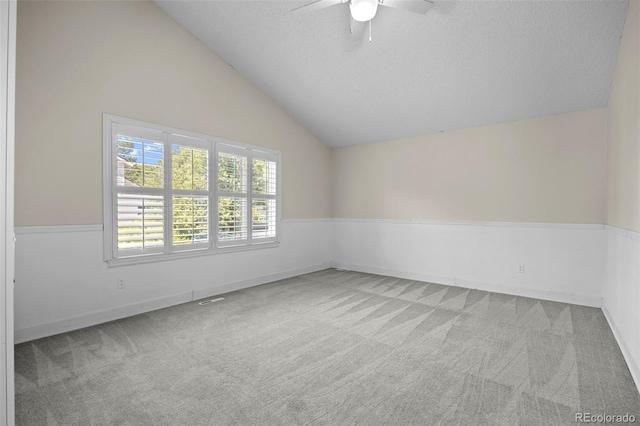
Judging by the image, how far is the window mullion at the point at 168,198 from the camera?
3707 millimetres

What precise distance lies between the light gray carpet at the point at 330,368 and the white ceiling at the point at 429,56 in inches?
100

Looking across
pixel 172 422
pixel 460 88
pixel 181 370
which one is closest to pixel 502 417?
pixel 172 422

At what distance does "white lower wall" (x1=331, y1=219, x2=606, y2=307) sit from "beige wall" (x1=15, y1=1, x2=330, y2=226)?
313 centimetres

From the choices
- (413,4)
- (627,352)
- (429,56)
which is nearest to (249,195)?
(429,56)

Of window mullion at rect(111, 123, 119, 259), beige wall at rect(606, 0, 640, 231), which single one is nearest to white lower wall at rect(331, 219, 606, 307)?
beige wall at rect(606, 0, 640, 231)

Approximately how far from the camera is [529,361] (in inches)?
96.3

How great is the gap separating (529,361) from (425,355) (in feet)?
2.53

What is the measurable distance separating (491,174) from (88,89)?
4.88m

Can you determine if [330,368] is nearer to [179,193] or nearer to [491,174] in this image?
[179,193]

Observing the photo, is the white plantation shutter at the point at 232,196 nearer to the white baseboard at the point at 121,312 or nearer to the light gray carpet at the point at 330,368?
the white baseboard at the point at 121,312

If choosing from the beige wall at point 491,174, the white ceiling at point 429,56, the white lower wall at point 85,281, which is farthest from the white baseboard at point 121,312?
the white ceiling at point 429,56

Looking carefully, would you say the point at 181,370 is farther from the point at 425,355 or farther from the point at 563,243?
the point at 563,243

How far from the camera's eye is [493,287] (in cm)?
442

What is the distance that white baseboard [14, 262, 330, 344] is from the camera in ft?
9.37
